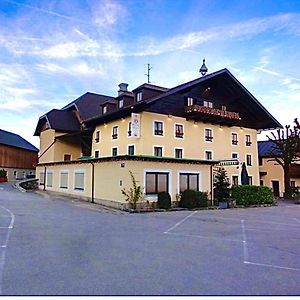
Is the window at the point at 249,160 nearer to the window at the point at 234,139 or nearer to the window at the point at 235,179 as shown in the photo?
the window at the point at 234,139

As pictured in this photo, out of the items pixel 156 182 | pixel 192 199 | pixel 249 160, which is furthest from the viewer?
pixel 249 160

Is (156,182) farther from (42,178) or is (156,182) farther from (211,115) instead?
(42,178)

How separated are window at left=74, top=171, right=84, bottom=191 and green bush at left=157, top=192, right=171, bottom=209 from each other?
249 inches

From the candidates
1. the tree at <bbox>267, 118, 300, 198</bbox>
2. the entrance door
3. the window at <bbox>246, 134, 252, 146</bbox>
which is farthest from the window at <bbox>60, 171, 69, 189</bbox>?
the entrance door

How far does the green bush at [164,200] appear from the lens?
1943 cm

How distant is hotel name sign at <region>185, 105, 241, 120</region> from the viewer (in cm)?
2856

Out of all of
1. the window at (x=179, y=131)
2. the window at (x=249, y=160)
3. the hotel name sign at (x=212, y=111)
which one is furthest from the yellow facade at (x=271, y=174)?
the window at (x=179, y=131)

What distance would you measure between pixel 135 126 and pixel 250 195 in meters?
9.70

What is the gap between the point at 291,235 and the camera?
36.1ft

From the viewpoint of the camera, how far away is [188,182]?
71.0ft

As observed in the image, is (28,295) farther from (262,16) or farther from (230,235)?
(262,16)

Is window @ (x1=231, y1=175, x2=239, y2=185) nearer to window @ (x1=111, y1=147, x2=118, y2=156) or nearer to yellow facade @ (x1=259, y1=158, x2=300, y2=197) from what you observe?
yellow facade @ (x1=259, y1=158, x2=300, y2=197)

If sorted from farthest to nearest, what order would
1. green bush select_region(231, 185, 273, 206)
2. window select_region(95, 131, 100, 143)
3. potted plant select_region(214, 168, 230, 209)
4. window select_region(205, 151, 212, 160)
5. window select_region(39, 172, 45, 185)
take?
1. window select_region(95, 131, 100, 143)
2. window select_region(205, 151, 212, 160)
3. window select_region(39, 172, 45, 185)
4. green bush select_region(231, 185, 273, 206)
5. potted plant select_region(214, 168, 230, 209)

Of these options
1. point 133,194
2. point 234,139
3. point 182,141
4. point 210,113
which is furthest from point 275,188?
point 133,194
